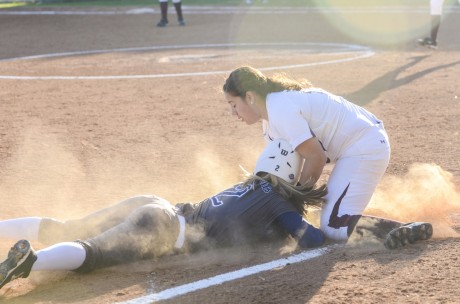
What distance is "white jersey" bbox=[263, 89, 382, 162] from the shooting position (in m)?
5.69

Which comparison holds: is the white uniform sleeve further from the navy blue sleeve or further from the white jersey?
the navy blue sleeve

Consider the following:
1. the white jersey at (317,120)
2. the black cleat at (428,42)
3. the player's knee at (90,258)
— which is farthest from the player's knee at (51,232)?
the black cleat at (428,42)

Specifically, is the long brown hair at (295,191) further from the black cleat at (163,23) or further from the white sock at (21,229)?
the black cleat at (163,23)

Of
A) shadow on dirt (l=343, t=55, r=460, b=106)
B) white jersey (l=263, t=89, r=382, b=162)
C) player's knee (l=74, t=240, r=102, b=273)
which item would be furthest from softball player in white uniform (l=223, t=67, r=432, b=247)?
shadow on dirt (l=343, t=55, r=460, b=106)

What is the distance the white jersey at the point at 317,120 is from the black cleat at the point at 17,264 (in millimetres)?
1965

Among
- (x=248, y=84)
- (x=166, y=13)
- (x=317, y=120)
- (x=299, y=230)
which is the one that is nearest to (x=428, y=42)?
(x=166, y=13)

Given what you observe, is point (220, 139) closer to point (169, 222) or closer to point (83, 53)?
point (169, 222)

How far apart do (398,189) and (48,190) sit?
3302 mm

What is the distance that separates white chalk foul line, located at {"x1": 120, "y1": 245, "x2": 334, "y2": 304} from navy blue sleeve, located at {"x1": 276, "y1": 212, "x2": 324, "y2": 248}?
0.23 ft

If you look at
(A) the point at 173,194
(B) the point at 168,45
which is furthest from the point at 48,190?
(B) the point at 168,45

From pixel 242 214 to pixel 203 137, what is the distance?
3.84m

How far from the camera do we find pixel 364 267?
519cm

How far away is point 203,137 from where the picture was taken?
9.51 meters

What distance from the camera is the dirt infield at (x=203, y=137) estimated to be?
505 cm
